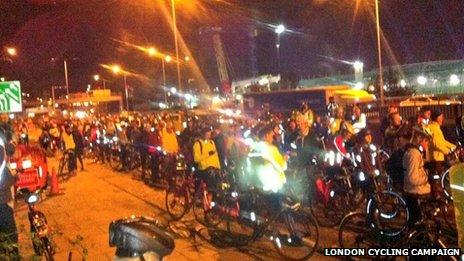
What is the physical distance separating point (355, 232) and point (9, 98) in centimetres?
583

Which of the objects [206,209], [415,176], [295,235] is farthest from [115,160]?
[415,176]

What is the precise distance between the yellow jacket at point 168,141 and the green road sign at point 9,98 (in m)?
6.69

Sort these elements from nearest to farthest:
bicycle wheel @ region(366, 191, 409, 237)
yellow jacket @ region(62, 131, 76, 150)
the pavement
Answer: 1. bicycle wheel @ region(366, 191, 409, 237)
2. the pavement
3. yellow jacket @ region(62, 131, 76, 150)

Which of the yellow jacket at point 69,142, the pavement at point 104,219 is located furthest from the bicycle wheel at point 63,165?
the pavement at point 104,219

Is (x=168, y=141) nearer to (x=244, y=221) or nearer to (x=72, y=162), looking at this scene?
(x=72, y=162)

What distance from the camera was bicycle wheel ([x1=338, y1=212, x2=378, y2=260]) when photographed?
24.7ft

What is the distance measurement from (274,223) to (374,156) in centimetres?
254

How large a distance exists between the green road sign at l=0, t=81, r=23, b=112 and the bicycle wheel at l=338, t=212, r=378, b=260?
553 cm

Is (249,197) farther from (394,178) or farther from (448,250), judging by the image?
(448,250)

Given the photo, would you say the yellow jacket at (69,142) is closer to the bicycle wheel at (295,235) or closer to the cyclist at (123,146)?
the cyclist at (123,146)

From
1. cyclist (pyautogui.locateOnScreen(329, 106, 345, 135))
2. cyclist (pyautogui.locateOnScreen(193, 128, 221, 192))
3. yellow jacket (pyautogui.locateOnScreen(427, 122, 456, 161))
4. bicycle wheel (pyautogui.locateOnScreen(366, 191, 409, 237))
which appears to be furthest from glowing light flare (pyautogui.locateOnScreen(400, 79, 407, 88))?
bicycle wheel (pyautogui.locateOnScreen(366, 191, 409, 237))

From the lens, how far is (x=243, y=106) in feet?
116

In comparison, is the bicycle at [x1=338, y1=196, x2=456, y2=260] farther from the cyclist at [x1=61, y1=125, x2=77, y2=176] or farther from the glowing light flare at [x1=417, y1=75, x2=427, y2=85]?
the glowing light flare at [x1=417, y1=75, x2=427, y2=85]

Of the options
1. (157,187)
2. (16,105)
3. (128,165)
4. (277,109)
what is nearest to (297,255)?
(16,105)
